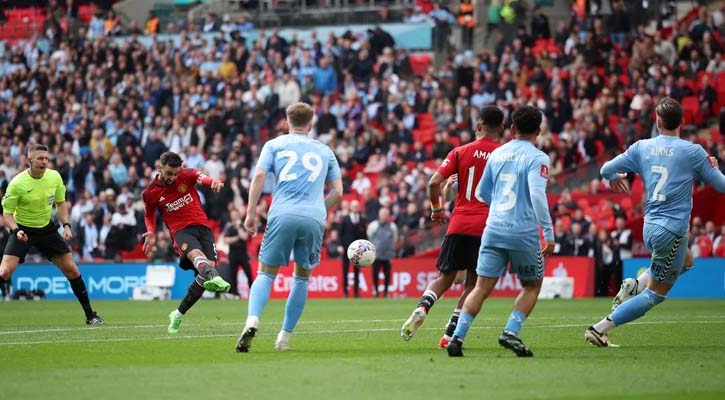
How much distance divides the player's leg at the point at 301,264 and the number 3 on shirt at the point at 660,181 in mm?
3285

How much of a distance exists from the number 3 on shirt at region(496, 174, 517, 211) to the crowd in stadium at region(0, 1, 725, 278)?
17.0 m

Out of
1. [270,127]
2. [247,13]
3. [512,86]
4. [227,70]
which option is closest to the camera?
[512,86]

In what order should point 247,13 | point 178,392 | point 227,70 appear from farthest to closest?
point 247,13 → point 227,70 → point 178,392

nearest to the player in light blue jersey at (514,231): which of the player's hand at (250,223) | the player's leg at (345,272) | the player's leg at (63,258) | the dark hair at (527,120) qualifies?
the dark hair at (527,120)

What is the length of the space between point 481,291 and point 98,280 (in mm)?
21844

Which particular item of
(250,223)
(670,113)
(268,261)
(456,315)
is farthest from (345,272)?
(250,223)

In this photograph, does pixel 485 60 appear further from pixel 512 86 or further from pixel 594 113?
pixel 594 113

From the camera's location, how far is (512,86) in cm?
3394

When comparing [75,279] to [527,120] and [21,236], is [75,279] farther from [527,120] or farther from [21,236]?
[527,120]

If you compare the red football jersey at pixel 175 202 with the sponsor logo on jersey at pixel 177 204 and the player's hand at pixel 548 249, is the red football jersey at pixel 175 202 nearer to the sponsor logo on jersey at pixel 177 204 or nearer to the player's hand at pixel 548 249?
the sponsor logo on jersey at pixel 177 204

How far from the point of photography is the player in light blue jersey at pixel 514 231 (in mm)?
11578

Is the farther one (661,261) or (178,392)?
(661,261)

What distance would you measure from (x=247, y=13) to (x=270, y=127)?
8.59 metres

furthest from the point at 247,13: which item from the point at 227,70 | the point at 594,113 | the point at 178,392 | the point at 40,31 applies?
the point at 178,392
